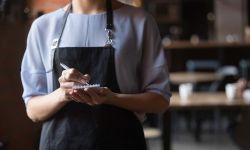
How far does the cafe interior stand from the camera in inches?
83.4

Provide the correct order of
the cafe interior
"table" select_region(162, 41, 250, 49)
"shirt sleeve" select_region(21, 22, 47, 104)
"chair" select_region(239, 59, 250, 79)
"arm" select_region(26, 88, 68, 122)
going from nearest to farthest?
"arm" select_region(26, 88, 68, 122) < "shirt sleeve" select_region(21, 22, 47, 104) < the cafe interior < "chair" select_region(239, 59, 250, 79) < "table" select_region(162, 41, 250, 49)

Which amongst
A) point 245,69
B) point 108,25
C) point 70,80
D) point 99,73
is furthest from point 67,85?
point 245,69

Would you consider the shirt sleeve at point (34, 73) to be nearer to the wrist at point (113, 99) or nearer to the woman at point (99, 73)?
the woman at point (99, 73)

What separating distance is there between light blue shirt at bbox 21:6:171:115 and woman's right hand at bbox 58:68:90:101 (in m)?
0.15

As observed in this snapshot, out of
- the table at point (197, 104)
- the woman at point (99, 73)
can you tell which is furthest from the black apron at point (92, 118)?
the table at point (197, 104)

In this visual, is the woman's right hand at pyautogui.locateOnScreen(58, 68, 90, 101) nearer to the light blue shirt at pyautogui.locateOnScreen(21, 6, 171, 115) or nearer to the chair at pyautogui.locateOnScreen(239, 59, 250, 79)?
the light blue shirt at pyautogui.locateOnScreen(21, 6, 171, 115)

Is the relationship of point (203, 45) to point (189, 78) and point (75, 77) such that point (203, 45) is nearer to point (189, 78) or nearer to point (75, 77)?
point (189, 78)

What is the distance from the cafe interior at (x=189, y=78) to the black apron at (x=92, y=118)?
678mm

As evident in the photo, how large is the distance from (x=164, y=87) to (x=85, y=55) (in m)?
0.26

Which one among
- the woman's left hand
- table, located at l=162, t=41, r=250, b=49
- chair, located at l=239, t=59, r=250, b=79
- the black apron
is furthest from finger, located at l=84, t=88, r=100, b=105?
table, located at l=162, t=41, r=250, b=49

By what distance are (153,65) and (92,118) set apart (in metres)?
0.24

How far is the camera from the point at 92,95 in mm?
1222

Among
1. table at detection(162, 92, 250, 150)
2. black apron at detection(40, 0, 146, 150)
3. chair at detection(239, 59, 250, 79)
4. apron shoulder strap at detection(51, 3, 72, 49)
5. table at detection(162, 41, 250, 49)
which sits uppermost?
apron shoulder strap at detection(51, 3, 72, 49)

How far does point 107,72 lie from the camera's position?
1.34 m
